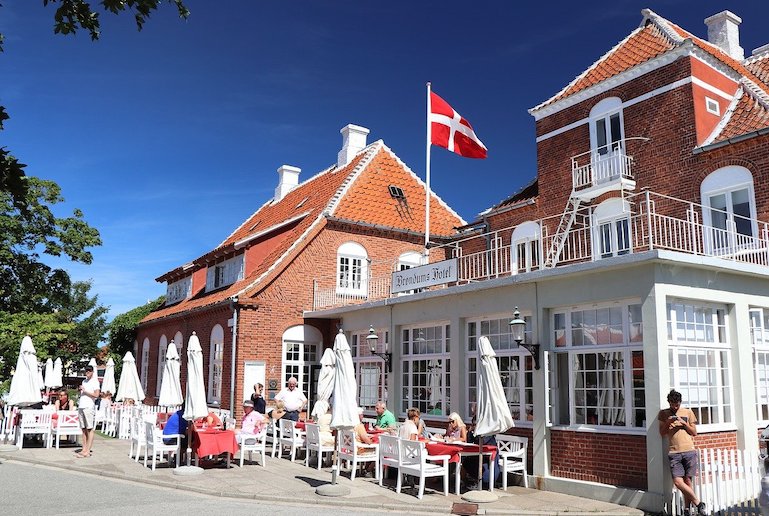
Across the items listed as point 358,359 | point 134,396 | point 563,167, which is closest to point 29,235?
point 134,396

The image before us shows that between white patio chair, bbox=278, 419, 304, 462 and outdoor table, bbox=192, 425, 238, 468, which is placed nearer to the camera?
outdoor table, bbox=192, 425, 238, 468

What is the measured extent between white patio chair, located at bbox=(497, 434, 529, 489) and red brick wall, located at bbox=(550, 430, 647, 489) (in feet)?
1.58

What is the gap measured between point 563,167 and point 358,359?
7.79 metres

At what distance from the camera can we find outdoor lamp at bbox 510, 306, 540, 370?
11.9 meters

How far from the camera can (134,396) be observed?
63.7 ft

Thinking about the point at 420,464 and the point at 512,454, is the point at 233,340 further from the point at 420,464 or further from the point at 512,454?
the point at 512,454

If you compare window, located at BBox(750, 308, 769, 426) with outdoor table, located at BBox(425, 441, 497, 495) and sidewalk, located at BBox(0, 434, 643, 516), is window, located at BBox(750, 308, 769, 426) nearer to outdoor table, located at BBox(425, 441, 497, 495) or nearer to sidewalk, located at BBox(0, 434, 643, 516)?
sidewalk, located at BBox(0, 434, 643, 516)

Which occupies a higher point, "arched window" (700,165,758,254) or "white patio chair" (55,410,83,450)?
"arched window" (700,165,758,254)

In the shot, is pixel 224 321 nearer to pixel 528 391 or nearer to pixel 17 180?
pixel 528 391

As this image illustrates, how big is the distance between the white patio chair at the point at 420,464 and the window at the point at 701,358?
3845 mm

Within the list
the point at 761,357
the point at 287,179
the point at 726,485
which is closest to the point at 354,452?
the point at 726,485

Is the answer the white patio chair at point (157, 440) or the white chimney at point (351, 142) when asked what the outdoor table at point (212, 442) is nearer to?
the white patio chair at point (157, 440)

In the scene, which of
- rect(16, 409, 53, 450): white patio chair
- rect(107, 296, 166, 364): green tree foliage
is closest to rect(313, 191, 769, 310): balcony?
rect(16, 409, 53, 450): white patio chair

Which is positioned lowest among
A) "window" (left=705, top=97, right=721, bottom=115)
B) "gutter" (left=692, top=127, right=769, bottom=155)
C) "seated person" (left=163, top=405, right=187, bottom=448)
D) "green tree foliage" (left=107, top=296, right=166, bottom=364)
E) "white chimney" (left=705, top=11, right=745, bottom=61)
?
"seated person" (left=163, top=405, right=187, bottom=448)
